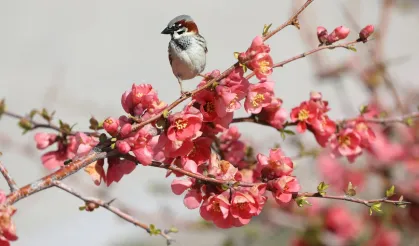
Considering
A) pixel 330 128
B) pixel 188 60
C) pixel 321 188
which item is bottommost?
pixel 321 188

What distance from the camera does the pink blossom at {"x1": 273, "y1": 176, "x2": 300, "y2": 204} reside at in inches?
39.7

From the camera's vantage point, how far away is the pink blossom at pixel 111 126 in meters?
0.97

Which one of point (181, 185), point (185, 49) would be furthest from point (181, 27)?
point (181, 185)

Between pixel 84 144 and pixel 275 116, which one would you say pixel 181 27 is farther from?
pixel 84 144

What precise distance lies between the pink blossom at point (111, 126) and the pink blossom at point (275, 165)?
0.81 ft

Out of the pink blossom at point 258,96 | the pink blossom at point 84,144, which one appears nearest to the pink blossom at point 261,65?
the pink blossom at point 258,96

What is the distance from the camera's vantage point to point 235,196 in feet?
3.25

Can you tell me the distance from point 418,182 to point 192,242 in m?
1.87

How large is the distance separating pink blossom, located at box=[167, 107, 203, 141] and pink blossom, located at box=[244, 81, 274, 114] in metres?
0.13

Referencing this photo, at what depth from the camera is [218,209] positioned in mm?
1032

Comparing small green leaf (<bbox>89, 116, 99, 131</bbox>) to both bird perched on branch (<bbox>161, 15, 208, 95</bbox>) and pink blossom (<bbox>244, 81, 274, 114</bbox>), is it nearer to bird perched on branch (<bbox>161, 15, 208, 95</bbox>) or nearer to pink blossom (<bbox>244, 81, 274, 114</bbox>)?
bird perched on branch (<bbox>161, 15, 208, 95</bbox>)

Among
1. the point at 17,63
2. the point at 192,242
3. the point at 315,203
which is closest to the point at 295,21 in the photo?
the point at 315,203

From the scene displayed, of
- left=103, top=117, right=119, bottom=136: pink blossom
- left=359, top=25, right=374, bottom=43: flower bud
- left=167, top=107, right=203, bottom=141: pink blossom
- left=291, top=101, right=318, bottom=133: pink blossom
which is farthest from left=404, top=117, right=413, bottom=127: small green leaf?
left=103, top=117, right=119, bottom=136: pink blossom

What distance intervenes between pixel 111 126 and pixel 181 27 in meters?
0.35
